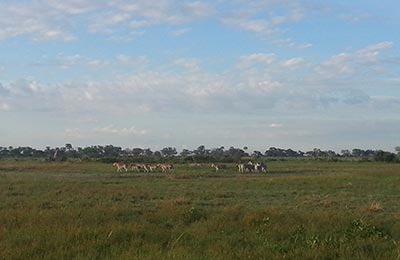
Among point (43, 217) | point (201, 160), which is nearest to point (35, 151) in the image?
point (201, 160)

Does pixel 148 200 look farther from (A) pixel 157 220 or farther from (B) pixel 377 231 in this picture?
(B) pixel 377 231

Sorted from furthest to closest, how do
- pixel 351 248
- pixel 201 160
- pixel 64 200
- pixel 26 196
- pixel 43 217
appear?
pixel 201 160 < pixel 26 196 < pixel 64 200 < pixel 43 217 < pixel 351 248

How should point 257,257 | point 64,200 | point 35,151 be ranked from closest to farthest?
point 257,257 < point 64,200 < point 35,151

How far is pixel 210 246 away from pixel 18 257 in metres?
3.26

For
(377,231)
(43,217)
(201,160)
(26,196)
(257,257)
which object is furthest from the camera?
(201,160)

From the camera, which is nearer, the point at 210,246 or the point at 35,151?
the point at 210,246

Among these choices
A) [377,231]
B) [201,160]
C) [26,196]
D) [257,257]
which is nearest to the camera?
[257,257]

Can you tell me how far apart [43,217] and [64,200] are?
7.58 meters

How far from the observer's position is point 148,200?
21156 mm

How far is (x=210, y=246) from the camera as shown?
1012 cm

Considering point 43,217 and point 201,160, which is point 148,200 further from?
point 201,160

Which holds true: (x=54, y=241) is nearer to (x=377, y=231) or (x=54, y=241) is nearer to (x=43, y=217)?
(x=43, y=217)

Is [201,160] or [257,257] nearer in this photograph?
[257,257]

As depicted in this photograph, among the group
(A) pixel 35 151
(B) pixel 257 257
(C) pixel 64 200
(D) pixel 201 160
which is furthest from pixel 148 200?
(A) pixel 35 151
